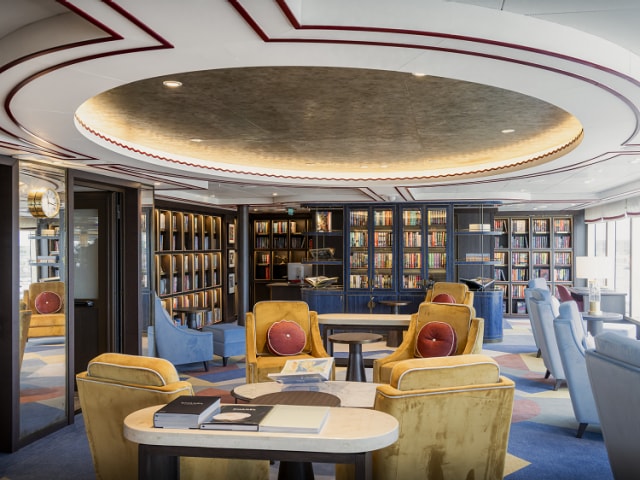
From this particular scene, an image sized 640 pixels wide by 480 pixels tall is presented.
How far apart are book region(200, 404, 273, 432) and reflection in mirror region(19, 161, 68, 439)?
321 centimetres

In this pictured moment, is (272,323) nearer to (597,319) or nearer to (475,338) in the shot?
(475,338)

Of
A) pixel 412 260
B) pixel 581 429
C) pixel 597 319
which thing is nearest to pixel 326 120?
pixel 581 429

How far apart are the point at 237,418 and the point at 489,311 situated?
826 centimetres

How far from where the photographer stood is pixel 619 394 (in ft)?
10.5

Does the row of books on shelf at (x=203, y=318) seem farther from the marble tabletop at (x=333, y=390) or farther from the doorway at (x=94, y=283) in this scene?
the marble tabletop at (x=333, y=390)

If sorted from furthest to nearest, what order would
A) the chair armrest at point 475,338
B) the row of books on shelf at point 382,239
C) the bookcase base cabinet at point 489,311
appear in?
the row of books on shelf at point 382,239, the bookcase base cabinet at point 489,311, the chair armrest at point 475,338

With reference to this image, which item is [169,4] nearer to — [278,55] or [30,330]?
[278,55]

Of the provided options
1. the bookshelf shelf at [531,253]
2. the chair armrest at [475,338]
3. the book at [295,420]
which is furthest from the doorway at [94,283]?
the bookshelf shelf at [531,253]

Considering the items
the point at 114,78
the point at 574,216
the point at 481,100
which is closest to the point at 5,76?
the point at 114,78

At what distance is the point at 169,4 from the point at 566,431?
488 cm

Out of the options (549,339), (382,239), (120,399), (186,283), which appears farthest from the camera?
(186,283)

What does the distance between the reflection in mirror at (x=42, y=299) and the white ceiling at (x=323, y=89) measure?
0.31 metres

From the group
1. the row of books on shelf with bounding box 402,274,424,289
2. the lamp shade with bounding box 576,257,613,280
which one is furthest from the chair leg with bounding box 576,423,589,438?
the row of books on shelf with bounding box 402,274,424,289

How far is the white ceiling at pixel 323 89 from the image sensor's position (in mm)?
2254
